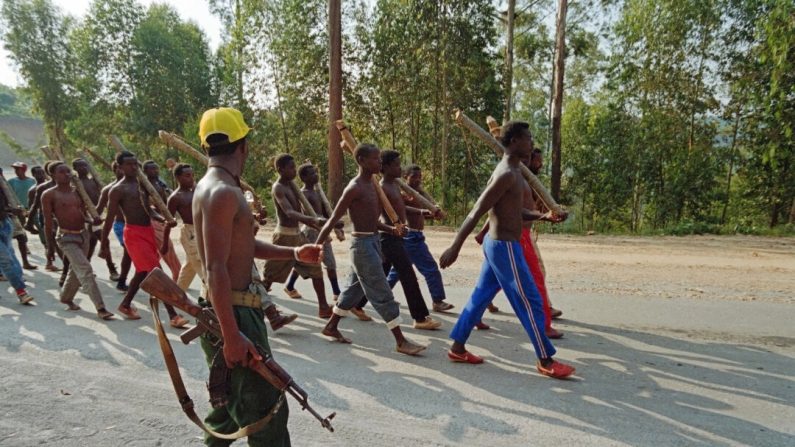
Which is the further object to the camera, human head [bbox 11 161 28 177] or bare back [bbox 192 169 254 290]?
human head [bbox 11 161 28 177]

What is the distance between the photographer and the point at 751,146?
1673 centimetres

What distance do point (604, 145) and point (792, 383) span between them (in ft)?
57.9

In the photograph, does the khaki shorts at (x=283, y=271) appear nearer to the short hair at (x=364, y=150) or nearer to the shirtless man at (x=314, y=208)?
the shirtless man at (x=314, y=208)

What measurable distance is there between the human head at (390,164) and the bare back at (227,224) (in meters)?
3.27

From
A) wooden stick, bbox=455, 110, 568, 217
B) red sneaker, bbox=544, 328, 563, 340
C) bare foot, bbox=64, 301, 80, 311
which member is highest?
wooden stick, bbox=455, 110, 568, 217

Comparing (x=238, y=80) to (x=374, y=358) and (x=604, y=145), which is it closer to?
(x=604, y=145)

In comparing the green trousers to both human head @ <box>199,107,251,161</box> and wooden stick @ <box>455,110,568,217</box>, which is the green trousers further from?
wooden stick @ <box>455,110,568,217</box>

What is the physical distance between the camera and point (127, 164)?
580 centimetres

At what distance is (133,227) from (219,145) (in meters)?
4.25

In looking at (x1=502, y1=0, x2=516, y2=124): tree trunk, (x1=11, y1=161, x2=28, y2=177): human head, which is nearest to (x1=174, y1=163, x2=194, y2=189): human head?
(x1=11, y1=161, x2=28, y2=177): human head

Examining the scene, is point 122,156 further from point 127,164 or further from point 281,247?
point 281,247

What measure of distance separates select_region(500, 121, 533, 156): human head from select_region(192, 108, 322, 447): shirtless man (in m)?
2.39

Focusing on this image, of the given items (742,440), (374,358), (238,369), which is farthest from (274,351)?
(742,440)

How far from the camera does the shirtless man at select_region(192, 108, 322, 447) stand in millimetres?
1979
